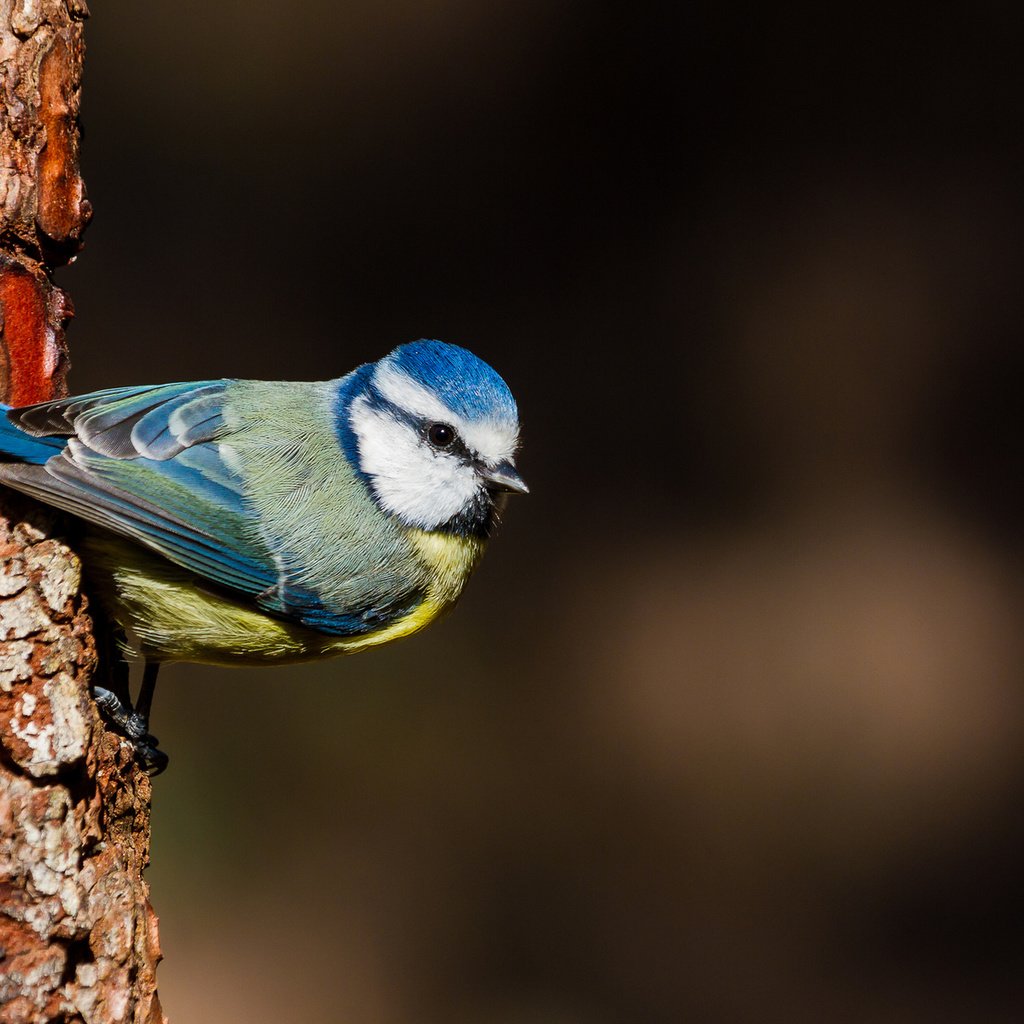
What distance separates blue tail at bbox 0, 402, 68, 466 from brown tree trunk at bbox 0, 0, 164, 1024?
0.27 ft

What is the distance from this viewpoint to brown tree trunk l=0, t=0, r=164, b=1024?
1723mm

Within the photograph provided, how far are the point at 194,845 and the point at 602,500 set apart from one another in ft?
6.22

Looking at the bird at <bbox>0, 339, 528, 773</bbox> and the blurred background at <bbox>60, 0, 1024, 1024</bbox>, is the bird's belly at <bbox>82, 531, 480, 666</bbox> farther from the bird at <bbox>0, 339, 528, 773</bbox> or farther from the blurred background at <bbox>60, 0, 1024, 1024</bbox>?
the blurred background at <bbox>60, 0, 1024, 1024</bbox>

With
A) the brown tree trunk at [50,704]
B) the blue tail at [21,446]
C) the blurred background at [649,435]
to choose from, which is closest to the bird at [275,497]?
the blue tail at [21,446]

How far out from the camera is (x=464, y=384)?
7.39 ft

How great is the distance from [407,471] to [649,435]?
245 centimetres

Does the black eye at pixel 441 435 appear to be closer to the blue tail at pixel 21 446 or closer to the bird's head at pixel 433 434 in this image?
the bird's head at pixel 433 434

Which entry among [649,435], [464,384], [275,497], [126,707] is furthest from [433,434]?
[649,435]

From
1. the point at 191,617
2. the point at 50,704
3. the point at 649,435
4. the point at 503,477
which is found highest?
the point at 649,435

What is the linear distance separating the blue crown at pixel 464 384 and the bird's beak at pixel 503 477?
100 mm

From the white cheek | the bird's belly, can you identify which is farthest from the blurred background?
the white cheek

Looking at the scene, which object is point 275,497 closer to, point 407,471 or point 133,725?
point 407,471

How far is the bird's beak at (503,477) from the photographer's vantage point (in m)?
2.30

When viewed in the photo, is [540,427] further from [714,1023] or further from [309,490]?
[309,490]
